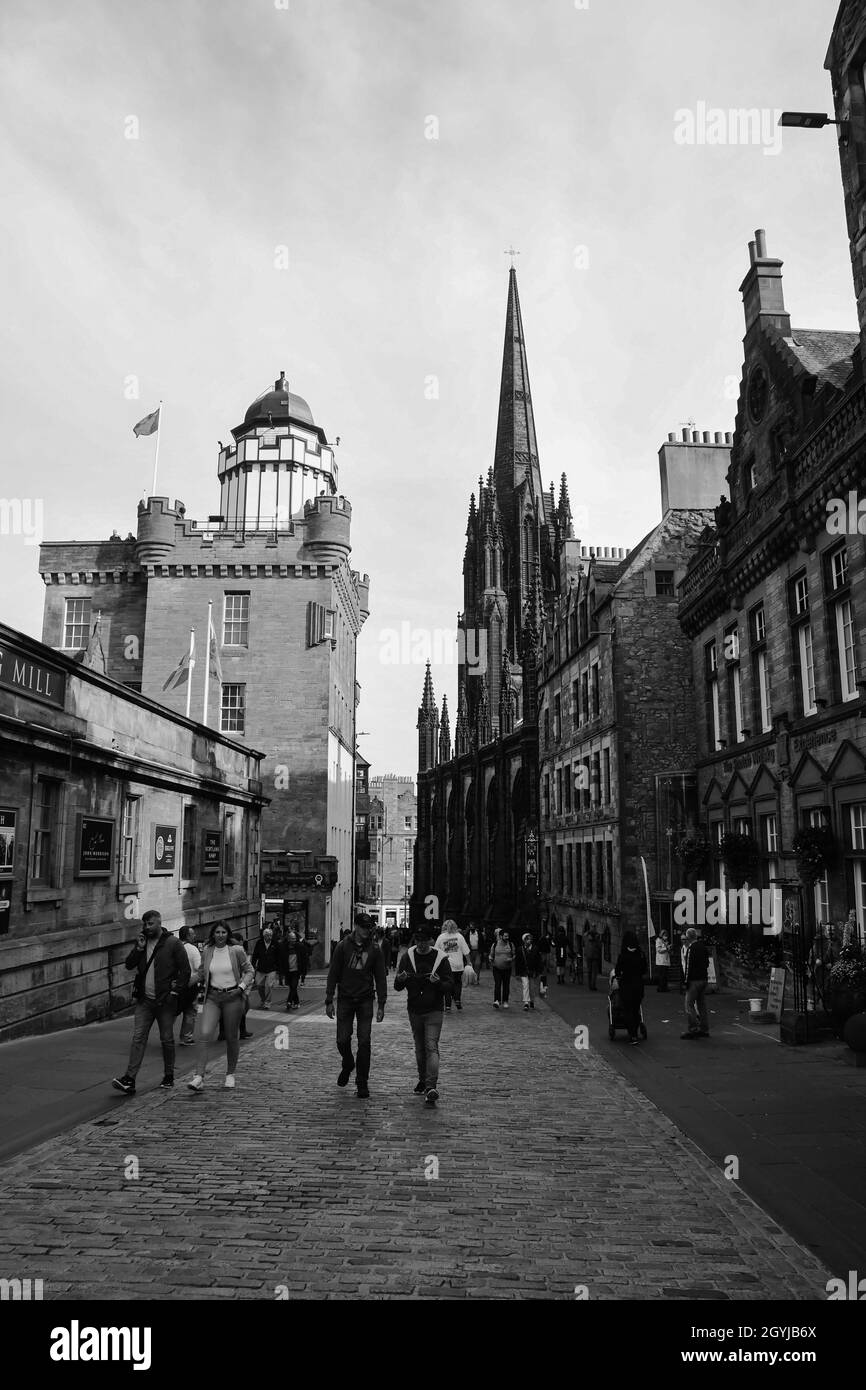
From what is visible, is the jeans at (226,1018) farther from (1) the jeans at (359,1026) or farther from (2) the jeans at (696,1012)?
(2) the jeans at (696,1012)

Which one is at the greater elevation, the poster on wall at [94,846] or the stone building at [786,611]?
the stone building at [786,611]

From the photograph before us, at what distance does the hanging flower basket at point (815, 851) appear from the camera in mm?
15812

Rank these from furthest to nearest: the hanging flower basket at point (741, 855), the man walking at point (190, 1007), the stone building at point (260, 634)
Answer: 1. the stone building at point (260, 634)
2. the hanging flower basket at point (741, 855)
3. the man walking at point (190, 1007)

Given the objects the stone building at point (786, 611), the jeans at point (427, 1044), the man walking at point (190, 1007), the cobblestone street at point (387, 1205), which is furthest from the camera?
the stone building at point (786, 611)

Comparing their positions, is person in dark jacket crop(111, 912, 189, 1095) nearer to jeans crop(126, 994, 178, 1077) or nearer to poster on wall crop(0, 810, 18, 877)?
jeans crop(126, 994, 178, 1077)

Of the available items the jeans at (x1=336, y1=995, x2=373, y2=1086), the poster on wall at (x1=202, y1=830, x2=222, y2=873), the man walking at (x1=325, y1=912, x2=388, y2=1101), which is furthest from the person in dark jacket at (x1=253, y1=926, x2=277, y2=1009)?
the man walking at (x1=325, y1=912, x2=388, y2=1101)

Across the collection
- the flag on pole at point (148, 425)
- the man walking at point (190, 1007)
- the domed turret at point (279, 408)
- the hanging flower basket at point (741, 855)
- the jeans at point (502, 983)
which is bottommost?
the jeans at point (502, 983)

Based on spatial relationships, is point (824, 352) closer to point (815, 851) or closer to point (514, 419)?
point (815, 851)

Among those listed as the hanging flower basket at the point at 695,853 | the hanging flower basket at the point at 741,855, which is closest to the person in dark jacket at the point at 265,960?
the hanging flower basket at the point at 741,855

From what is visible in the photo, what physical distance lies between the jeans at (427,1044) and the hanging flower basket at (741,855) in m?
12.1

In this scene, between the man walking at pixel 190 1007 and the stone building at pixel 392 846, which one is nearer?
the man walking at pixel 190 1007

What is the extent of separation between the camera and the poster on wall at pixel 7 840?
A: 12.6 m

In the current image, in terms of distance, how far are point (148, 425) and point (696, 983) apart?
81.9 ft
